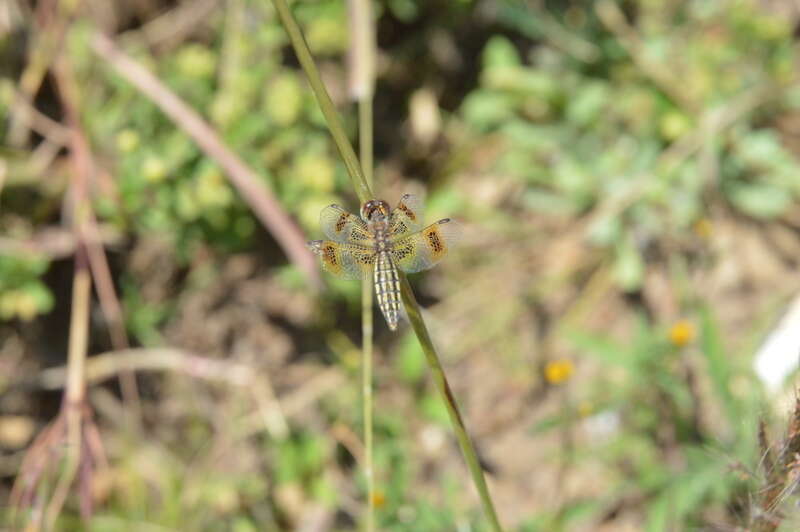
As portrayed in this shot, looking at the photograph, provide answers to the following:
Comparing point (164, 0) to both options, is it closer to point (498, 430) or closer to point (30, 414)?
point (30, 414)

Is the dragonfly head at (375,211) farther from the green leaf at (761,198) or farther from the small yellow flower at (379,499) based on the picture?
the green leaf at (761,198)

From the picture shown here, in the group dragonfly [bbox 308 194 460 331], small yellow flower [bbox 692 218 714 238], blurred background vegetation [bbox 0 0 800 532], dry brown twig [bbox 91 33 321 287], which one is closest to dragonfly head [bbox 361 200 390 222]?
dragonfly [bbox 308 194 460 331]

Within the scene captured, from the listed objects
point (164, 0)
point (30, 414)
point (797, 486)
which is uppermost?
point (164, 0)

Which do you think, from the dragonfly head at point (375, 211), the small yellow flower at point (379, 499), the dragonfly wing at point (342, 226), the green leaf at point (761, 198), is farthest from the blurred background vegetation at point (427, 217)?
the dragonfly head at point (375, 211)

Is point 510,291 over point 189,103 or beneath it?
beneath

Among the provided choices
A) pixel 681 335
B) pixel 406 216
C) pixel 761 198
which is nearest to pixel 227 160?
pixel 406 216

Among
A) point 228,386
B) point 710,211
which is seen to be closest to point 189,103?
point 228,386
